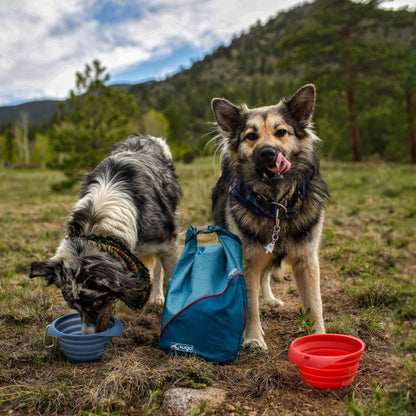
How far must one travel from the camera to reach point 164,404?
7.30 feet

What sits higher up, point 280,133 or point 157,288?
point 280,133

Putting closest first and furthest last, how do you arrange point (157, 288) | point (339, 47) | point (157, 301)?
point (157, 301) → point (157, 288) → point (339, 47)

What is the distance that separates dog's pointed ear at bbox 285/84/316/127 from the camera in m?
3.07

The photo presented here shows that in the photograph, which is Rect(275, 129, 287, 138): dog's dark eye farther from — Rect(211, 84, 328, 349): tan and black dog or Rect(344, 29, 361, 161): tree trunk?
Rect(344, 29, 361, 161): tree trunk

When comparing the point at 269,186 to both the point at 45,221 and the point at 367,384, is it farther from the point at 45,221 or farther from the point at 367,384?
the point at 45,221

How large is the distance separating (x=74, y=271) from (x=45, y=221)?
5.92 m

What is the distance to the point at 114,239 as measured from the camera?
297 centimetres

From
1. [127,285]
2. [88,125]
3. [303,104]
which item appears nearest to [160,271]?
[127,285]

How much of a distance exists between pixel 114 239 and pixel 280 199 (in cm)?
139

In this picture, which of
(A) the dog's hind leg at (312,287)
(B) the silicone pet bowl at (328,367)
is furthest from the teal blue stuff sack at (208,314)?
(A) the dog's hind leg at (312,287)

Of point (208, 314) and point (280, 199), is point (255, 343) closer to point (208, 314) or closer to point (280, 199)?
point (208, 314)

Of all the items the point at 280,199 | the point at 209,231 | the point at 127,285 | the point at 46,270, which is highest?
the point at 280,199

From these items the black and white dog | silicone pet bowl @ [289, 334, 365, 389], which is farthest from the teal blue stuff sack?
silicone pet bowl @ [289, 334, 365, 389]

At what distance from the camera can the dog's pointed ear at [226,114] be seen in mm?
3229
